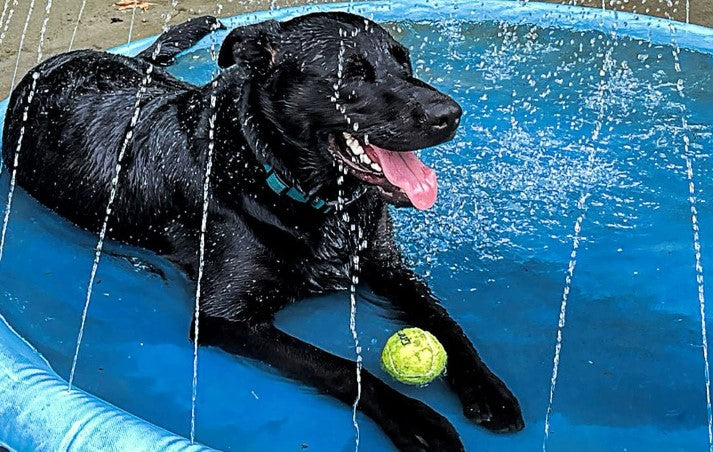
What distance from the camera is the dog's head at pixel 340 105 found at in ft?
8.71

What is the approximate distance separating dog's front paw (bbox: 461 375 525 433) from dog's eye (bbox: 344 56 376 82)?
955 mm

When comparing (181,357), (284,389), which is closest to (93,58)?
(181,357)

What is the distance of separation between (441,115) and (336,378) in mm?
819

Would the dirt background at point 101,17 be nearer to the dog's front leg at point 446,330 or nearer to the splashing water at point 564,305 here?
the splashing water at point 564,305

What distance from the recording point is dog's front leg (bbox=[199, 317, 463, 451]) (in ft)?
7.88

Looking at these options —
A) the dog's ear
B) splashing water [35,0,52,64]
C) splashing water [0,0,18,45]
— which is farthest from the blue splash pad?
splashing water [0,0,18,45]

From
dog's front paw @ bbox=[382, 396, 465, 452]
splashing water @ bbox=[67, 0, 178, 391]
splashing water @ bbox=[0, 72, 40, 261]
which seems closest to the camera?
dog's front paw @ bbox=[382, 396, 465, 452]

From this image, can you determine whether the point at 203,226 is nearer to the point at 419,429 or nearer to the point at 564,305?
the point at 419,429

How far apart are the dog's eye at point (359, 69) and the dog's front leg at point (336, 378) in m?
0.82

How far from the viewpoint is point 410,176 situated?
2787 millimetres

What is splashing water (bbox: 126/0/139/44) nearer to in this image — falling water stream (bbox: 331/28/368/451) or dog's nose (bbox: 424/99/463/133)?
falling water stream (bbox: 331/28/368/451)

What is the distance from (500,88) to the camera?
4.65 meters

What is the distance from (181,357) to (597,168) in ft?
6.56

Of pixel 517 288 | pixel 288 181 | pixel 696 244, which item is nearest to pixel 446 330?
pixel 517 288
